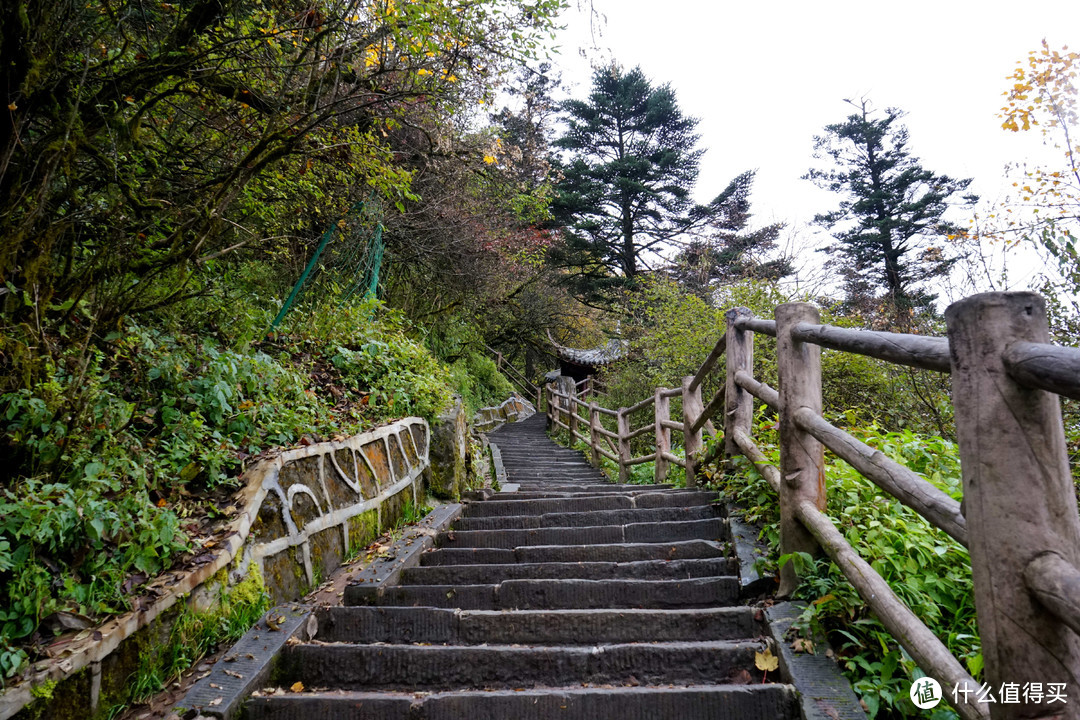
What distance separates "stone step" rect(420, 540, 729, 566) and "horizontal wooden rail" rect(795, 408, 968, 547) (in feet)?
4.25

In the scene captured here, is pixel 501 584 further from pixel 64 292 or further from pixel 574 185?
pixel 574 185

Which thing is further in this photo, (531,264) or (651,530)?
(531,264)

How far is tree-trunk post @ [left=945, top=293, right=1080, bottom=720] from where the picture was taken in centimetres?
108

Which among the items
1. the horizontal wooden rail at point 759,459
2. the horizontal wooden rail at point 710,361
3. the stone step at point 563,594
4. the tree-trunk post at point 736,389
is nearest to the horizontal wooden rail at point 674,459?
the horizontal wooden rail at point 710,361

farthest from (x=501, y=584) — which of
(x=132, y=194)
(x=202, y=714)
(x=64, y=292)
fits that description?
(x=132, y=194)

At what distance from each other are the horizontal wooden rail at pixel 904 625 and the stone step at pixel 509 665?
1.69ft

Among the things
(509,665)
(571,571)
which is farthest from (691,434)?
(509,665)

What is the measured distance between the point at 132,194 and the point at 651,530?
11.7 feet

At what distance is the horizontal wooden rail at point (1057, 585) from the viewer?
98 centimetres

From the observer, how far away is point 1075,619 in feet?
3.18

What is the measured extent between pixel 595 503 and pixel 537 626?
1856 millimetres

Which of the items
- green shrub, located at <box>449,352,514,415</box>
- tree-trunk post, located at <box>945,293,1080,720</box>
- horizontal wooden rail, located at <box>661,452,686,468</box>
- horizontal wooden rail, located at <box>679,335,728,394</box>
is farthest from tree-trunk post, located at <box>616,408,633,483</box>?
green shrub, located at <box>449,352,514,415</box>

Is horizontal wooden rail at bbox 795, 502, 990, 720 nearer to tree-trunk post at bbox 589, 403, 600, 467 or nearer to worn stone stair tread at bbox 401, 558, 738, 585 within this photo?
worn stone stair tread at bbox 401, 558, 738, 585

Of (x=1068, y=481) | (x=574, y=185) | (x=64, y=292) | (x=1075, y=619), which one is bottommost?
(x=1075, y=619)
